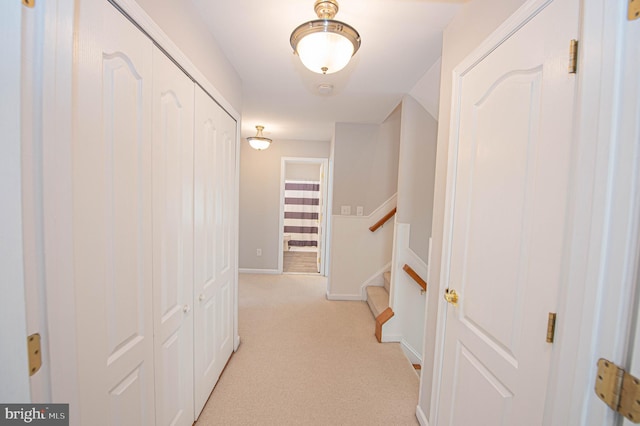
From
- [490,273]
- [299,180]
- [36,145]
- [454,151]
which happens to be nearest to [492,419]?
[490,273]

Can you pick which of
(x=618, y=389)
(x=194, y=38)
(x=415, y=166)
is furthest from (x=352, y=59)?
(x=618, y=389)

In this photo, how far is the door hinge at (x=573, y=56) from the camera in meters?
0.69

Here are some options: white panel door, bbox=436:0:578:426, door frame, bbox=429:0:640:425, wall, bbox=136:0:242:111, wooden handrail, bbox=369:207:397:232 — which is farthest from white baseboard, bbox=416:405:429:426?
wall, bbox=136:0:242:111

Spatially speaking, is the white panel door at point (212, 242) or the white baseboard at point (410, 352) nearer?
the white panel door at point (212, 242)

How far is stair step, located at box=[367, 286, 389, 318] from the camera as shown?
296cm

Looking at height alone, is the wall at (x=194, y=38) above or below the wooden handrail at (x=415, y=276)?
above

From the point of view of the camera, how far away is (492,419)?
3.15 ft

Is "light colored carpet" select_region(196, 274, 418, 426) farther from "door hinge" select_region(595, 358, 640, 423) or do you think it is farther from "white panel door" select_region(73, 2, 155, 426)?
"door hinge" select_region(595, 358, 640, 423)

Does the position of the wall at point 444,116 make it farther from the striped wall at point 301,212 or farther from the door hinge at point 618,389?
the striped wall at point 301,212

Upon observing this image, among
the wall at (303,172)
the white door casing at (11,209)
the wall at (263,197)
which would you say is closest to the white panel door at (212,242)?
the white door casing at (11,209)

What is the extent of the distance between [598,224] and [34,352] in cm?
132

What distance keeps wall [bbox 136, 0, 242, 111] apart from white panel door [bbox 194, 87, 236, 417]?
0.18m

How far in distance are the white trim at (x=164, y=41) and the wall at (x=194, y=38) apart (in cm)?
3

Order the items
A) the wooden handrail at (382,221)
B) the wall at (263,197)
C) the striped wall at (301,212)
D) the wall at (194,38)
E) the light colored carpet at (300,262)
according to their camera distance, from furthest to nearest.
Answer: the striped wall at (301,212) → the light colored carpet at (300,262) → the wall at (263,197) → the wooden handrail at (382,221) → the wall at (194,38)
